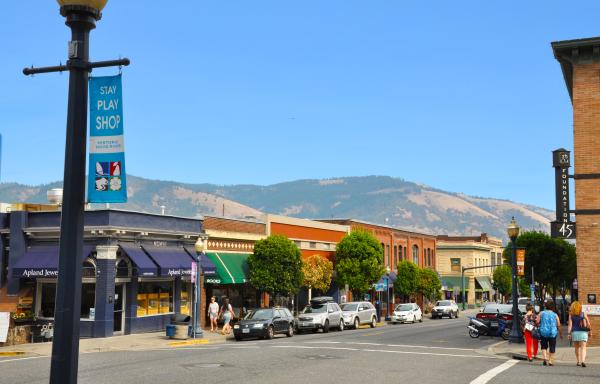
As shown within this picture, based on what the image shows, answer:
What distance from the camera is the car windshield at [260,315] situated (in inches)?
1260

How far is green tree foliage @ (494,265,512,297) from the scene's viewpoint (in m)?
106

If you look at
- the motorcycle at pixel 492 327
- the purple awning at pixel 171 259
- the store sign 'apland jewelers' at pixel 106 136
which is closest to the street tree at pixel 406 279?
the purple awning at pixel 171 259

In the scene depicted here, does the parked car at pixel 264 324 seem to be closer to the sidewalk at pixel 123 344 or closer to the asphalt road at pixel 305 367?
the sidewalk at pixel 123 344

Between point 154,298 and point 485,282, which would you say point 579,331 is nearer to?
point 154,298

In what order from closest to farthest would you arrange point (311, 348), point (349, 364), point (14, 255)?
point (349, 364)
point (311, 348)
point (14, 255)

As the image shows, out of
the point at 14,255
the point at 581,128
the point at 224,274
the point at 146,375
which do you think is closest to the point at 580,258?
the point at 581,128

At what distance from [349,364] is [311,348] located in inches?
206

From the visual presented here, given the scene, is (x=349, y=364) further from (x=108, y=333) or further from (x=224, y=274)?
(x=224, y=274)

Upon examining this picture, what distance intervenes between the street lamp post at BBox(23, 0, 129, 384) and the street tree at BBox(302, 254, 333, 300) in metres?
39.7

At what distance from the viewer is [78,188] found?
7199mm

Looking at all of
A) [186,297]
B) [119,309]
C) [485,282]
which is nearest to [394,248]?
[186,297]

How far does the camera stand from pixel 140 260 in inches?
1310

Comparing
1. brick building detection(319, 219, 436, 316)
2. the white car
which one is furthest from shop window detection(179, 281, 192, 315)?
brick building detection(319, 219, 436, 316)

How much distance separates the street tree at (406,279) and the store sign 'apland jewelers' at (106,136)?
59735mm
